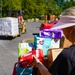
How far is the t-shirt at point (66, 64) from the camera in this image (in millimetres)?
1950

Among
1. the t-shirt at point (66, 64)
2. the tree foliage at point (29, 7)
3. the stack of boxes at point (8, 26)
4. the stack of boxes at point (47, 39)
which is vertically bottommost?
the tree foliage at point (29, 7)

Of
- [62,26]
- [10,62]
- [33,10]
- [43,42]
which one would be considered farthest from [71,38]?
[33,10]

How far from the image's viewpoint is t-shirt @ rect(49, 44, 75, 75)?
195 cm

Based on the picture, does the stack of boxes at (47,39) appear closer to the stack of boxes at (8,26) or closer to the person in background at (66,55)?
the person in background at (66,55)

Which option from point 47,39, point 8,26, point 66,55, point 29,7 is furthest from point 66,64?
point 29,7

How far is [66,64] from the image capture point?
1.96 metres

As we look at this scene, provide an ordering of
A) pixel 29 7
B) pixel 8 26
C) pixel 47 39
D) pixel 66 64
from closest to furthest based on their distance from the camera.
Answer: pixel 66 64, pixel 47 39, pixel 8 26, pixel 29 7

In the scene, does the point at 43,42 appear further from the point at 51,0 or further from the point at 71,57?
the point at 51,0

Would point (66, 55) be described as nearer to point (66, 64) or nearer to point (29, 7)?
point (66, 64)

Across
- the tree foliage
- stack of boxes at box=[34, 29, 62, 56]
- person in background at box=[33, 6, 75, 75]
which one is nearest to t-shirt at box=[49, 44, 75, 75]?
person in background at box=[33, 6, 75, 75]

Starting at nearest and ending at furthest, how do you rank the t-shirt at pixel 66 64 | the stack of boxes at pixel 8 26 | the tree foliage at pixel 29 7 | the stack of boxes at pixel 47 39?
the t-shirt at pixel 66 64 → the stack of boxes at pixel 47 39 → the stack of boxes at pixel 8 26 → the tree foliage at pixel 29 7

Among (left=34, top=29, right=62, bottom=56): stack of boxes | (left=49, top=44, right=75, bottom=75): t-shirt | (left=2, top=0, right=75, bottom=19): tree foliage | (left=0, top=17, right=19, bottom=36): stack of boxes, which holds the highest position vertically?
(left=49, top=44, right=75, bottom=75): t-shirt

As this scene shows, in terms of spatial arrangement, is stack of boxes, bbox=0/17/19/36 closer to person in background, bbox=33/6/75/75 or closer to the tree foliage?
person in background, bbox=33/6/75/75

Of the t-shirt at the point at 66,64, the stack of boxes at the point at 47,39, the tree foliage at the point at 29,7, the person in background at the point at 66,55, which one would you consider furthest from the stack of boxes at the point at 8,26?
the tree foliage at the point at 29,7
